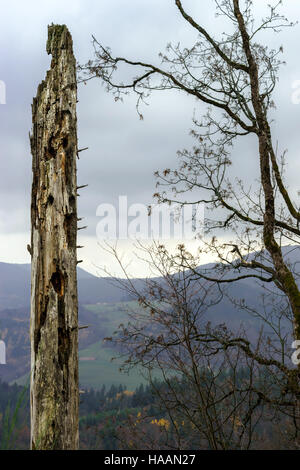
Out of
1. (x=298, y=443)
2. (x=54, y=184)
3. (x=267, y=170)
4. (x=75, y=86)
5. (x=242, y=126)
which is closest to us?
(x=54, y=184)

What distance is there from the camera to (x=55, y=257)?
13.8ft

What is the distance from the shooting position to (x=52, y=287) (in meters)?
4.15

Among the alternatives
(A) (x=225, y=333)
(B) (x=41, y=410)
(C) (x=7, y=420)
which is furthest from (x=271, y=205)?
(C) (x=7, y=420)

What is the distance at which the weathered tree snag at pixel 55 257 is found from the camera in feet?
12.9

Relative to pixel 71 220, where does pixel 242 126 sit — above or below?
above

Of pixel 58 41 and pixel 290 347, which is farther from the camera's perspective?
pixel 290 347

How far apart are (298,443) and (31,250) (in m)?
5.54

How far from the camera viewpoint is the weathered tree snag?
3943 mm

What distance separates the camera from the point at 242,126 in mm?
8336

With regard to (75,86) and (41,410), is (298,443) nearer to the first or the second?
(41,410)

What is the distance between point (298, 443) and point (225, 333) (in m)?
2.18

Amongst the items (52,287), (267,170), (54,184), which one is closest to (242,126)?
(267,170)
